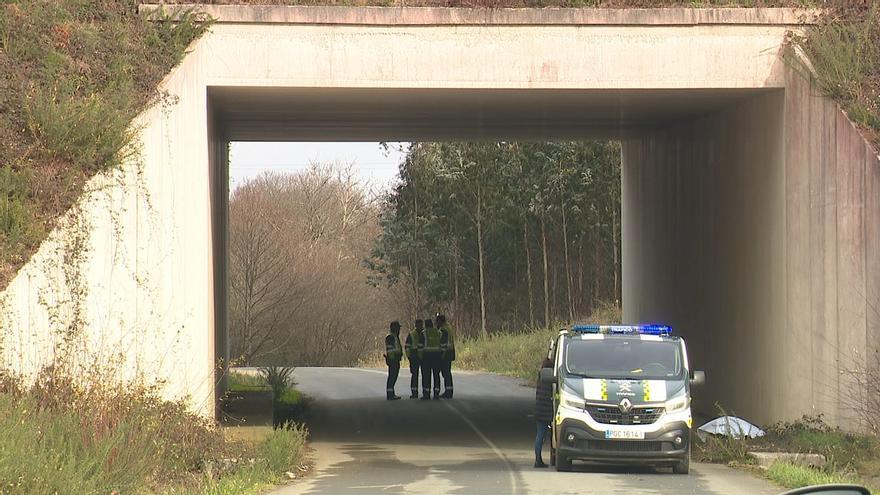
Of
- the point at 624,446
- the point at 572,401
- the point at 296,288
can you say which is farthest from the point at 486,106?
the point at 296,288

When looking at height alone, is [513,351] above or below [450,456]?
below

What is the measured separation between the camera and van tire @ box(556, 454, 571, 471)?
1528cm

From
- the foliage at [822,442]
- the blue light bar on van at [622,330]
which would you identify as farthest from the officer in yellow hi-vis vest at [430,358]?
the blue light bar on van at [622,330]

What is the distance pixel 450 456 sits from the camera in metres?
17.8

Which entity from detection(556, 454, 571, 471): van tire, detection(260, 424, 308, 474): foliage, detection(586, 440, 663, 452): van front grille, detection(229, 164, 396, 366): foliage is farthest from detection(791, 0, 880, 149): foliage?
detection(229, 164, 396, 366): foliage

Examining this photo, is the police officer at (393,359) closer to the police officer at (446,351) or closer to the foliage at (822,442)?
the police officer at (446,351)

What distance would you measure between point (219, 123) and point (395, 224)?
Answer: 98.8 ft

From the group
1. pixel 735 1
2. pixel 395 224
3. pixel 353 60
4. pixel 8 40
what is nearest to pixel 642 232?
pixel 735 1

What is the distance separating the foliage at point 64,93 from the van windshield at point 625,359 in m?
6.65

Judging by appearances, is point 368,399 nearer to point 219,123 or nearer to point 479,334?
point 219,123

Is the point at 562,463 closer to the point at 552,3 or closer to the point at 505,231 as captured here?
the point at 552,3

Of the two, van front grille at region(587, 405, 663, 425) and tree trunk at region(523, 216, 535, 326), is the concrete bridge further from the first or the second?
tree trunk at region(523, 216, 535, 326)

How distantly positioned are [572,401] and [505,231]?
35.6m

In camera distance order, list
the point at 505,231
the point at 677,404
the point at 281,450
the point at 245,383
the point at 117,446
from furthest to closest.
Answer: the point at 505,231 < the point at 245,383 < the point at 281,450 < the point at 677,404 < the point at 117,446
